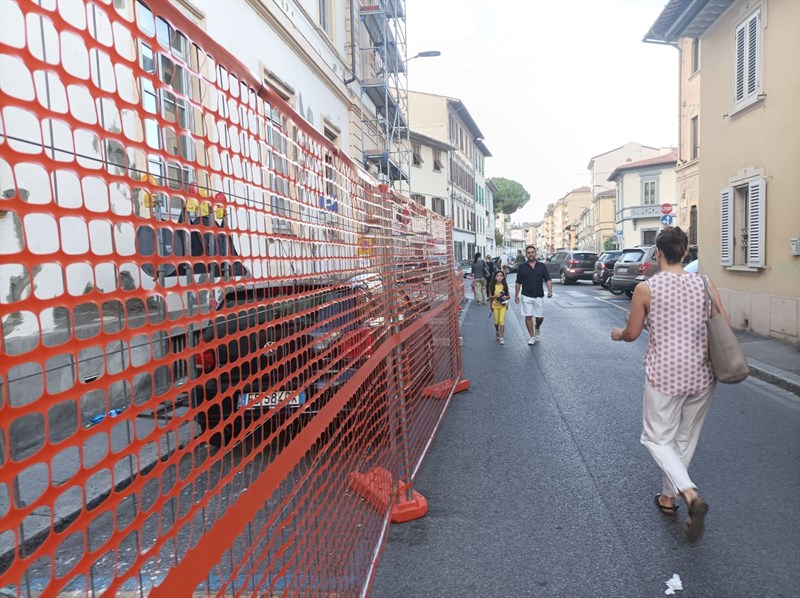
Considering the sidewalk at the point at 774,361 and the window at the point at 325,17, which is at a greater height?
the window at the point at 325,17

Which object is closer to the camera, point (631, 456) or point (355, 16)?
point (631, 456)

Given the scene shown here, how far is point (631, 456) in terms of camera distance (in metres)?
4.97

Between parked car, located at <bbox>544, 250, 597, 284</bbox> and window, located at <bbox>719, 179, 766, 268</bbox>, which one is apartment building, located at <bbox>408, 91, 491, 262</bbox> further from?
window, located at <bbox>719, 179, 766, 268</bbox>

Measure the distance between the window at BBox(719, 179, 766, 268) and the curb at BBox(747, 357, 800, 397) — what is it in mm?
3579

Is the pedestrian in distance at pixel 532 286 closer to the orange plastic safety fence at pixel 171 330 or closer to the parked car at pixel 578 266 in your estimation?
the orange plastic safety fence at pixel 171 330

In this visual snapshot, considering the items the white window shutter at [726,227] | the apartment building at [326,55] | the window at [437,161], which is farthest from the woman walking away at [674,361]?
the window at [437,161]

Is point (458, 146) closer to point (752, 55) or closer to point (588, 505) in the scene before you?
point (752, 55)

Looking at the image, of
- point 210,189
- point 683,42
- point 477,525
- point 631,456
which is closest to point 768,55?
point 631,456

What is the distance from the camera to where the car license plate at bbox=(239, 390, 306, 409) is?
1.83 meters

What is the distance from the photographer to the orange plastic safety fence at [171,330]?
1.10m

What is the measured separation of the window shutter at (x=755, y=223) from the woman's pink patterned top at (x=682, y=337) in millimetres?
8796

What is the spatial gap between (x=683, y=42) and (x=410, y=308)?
2377 centimetres

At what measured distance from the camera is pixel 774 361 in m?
8.54

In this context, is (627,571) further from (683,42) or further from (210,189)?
(683,42)
